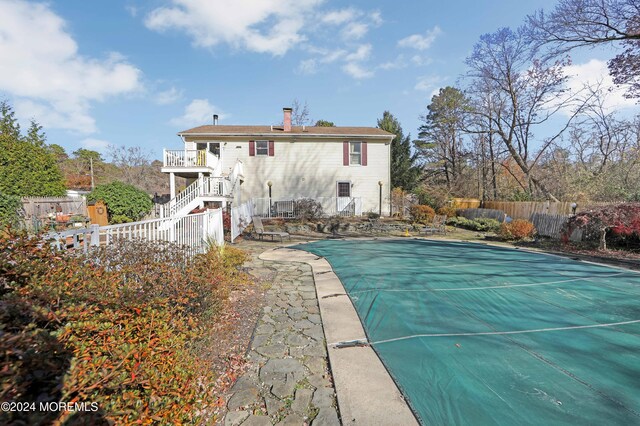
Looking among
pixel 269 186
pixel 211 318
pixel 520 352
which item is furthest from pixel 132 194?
pixel 520 352

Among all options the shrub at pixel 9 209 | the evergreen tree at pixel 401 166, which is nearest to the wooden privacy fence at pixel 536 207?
the evergreen tree at pixel 401 166

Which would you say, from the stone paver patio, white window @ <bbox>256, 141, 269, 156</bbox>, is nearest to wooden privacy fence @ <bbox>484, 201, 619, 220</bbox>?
the stone paver patio

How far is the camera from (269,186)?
725 inches

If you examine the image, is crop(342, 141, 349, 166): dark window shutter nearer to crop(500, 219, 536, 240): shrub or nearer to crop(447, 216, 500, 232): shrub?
crop(447, 216, 500, 232): shrub

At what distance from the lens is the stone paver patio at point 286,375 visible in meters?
2.19

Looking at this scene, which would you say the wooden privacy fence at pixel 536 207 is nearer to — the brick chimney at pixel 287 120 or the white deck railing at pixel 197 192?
the brick chimney at pixel 287 120

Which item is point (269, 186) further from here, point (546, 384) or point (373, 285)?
point (546, 384)

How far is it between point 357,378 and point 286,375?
0.68 metres

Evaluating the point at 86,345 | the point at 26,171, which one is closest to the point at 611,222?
the point at 86,345

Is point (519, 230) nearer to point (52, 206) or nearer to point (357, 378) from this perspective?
point (357, 378)

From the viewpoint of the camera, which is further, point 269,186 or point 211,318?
point 269,186

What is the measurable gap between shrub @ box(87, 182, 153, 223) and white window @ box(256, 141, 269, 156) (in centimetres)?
778

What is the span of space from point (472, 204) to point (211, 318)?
22205mm

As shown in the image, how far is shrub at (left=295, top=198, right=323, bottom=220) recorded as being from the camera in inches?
658
